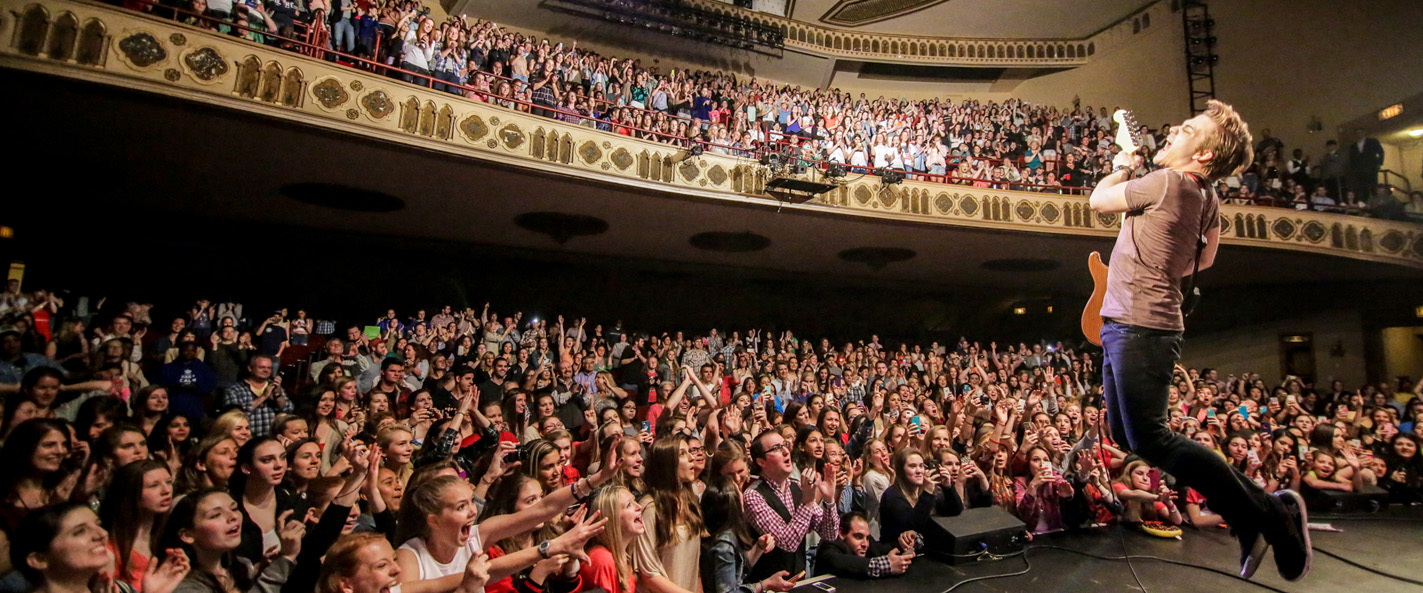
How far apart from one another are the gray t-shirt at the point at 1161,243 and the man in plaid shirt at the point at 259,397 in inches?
191

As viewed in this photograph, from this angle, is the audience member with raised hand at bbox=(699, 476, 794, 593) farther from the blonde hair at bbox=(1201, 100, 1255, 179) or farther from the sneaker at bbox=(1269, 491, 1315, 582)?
the blonde hair at bbox=(1201, 100, 1255, 179)

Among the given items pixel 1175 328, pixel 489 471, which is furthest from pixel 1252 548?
pixel 489 471

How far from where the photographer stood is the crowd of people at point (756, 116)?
7.18 meters

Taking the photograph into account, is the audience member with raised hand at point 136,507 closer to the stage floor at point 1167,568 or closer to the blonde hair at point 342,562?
the blonde hair at point 342,562

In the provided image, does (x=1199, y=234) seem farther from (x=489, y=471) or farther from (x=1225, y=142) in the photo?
(x=489, y=471)

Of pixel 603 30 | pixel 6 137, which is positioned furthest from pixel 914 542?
pixel 603 30

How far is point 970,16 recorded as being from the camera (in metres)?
15.3

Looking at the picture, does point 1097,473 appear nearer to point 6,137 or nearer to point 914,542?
point 914,542

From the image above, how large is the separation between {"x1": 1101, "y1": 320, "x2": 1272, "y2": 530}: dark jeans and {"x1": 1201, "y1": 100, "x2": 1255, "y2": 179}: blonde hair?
499mm

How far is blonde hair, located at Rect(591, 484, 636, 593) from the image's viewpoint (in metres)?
2.42

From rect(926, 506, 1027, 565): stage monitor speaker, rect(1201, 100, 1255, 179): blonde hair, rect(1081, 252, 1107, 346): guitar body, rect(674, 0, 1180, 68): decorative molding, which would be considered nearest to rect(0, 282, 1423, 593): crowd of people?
rect(926, 506, 1027, 565): stage monitor speaker

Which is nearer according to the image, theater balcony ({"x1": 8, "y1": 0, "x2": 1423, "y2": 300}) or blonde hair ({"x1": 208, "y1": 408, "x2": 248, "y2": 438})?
blonde hair ({"x1": 208, "y1": 408, "x2": 248, "y2": 438})

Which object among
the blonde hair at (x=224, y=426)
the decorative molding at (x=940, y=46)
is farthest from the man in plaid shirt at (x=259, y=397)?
the decorative molding at (x=940, y=46)

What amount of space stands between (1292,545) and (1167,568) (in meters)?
1.96
